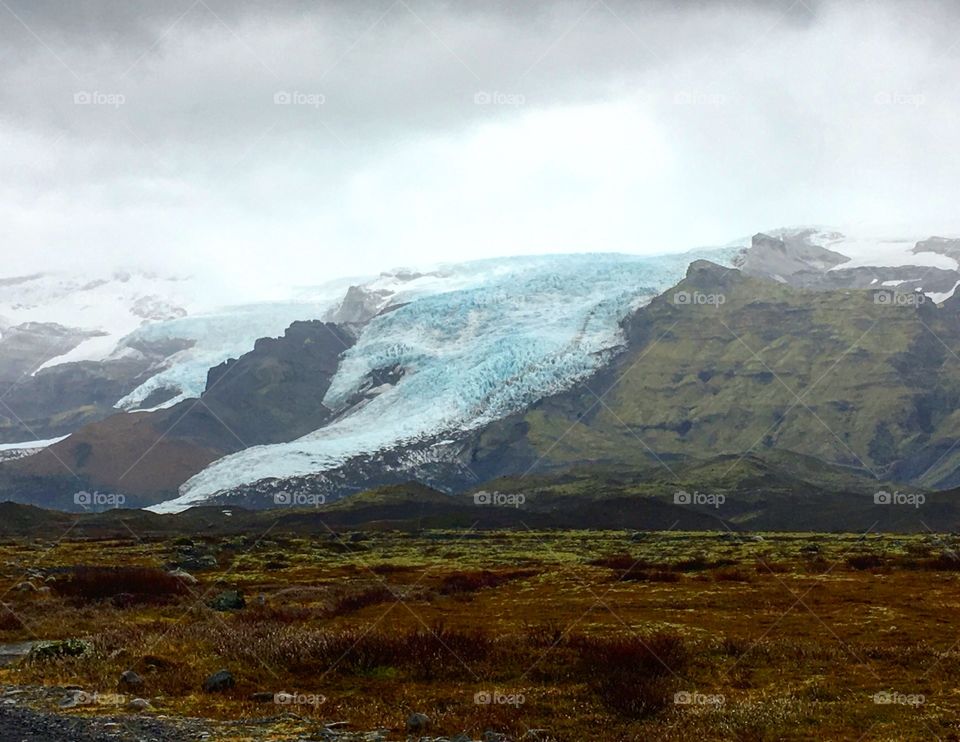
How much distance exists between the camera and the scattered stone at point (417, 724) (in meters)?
19.5

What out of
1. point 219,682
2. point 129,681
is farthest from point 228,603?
point 219,682

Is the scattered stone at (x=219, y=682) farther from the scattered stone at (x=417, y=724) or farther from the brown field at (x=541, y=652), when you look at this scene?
the scattered stone at (x=417, y=724)

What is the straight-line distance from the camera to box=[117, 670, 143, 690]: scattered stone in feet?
77.7

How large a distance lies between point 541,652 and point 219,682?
31.1ft

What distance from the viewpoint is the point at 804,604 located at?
1628 inches

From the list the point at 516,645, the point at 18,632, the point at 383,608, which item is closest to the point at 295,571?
the point at 383,608

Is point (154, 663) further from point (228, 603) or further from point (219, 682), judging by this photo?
point (228, 603)

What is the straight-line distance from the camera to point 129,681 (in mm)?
23828

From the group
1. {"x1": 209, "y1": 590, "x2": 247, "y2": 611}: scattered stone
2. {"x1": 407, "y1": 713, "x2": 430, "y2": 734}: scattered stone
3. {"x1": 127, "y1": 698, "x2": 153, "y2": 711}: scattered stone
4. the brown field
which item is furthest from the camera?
{"x1": 209, "y1": 590, "x2": 247, "y2": 611}: scattered stone

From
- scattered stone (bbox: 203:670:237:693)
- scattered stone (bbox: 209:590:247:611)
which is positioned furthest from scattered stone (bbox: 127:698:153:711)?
scattered stone (bbox: 209:590:247:611)

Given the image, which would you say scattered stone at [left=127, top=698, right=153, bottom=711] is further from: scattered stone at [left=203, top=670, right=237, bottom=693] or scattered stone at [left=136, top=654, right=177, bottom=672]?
scattered stone at [left=136, top=654, right=177, bottom=672]

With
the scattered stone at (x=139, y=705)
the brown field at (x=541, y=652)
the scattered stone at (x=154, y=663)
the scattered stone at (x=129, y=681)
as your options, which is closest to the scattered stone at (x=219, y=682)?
the brown field at (x=541, y=652)

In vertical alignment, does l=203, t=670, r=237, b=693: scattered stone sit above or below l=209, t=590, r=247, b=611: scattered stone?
above

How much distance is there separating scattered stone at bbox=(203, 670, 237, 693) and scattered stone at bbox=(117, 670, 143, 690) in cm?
174
